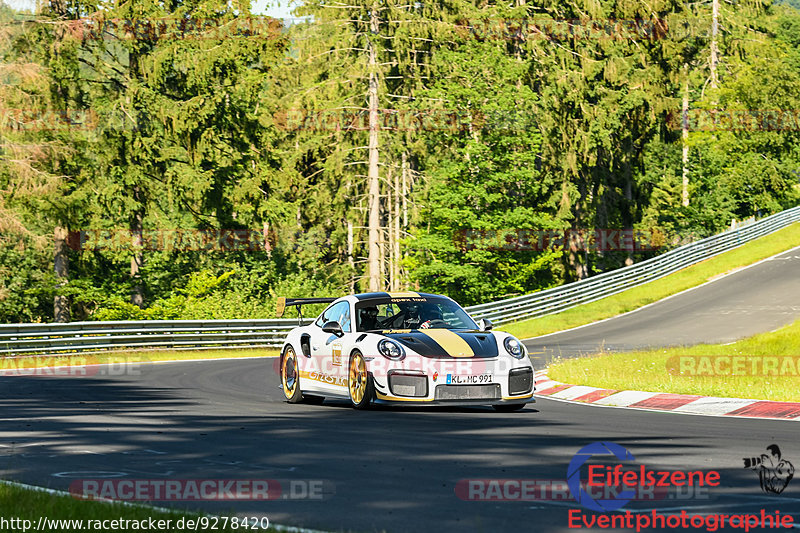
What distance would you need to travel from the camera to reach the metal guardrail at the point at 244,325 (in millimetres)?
28955

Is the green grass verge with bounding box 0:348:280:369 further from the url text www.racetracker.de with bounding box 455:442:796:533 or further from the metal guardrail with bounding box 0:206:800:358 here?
the url text www.racetracker.de with bounding box 455:442:796:533

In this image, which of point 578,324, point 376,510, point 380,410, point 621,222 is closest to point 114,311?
point 578,324

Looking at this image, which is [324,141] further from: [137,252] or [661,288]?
[661,288]

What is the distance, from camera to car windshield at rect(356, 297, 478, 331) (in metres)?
14.7

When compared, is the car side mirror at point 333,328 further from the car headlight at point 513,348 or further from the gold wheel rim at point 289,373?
the car headlight at point 513,348

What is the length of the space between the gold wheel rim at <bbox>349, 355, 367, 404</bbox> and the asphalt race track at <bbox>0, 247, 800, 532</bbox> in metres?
0.25

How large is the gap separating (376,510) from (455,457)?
2.40 meters

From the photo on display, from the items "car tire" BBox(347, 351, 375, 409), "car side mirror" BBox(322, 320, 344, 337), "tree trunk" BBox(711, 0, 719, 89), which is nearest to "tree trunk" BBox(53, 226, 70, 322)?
"car side mirror" BBox(322, 320, 344, 337)

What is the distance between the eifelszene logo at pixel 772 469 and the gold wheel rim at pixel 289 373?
787 centimetres

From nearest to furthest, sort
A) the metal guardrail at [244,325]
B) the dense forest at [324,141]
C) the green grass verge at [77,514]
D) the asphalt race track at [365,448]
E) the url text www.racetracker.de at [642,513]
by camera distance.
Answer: the green grass verge at [77,514] < the url text www.racetracker.de at [642,513] < the asphalt race track at [365,448] < the metal guardrail at [244,325] < the dense forest at [324,141]

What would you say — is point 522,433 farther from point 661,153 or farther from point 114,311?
point 661,153

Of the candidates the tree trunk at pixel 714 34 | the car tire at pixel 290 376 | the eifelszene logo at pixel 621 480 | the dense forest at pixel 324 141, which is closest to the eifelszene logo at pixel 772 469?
the eifelszene logo at pixel 621 480

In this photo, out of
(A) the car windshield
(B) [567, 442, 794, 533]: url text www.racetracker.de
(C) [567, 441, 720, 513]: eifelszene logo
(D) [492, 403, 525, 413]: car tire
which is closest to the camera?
(B) [567, 442, 794, 533]: url text www.racetracker.de

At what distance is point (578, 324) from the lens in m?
38.9
